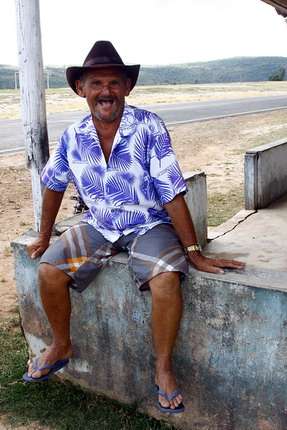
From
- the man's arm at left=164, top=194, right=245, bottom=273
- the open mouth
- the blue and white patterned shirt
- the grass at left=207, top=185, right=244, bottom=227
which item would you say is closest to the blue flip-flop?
the blue and white patterned shirt

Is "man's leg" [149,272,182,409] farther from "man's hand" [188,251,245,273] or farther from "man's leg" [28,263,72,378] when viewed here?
"man's leg" [28,263,72,378]

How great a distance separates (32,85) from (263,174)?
3.03 meters

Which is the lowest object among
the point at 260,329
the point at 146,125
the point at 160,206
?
the point at 260,329

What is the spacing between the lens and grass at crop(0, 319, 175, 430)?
3268mm

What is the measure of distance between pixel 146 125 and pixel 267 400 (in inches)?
62.0

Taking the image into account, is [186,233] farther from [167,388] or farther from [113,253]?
[167,388]

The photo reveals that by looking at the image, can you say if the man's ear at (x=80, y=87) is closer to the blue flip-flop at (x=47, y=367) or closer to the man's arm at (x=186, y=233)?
the man's arm at (x=186, y=233)

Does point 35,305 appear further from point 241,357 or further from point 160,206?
point 241,357

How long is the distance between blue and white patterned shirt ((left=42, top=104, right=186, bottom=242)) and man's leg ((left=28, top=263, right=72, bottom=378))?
37 cm

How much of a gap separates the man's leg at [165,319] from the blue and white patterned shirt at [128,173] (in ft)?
1.33

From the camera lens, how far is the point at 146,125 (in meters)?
3.12

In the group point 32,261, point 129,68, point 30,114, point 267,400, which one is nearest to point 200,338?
point 267,400

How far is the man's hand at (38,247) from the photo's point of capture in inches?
135

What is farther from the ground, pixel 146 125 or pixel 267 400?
pixel 146 125
